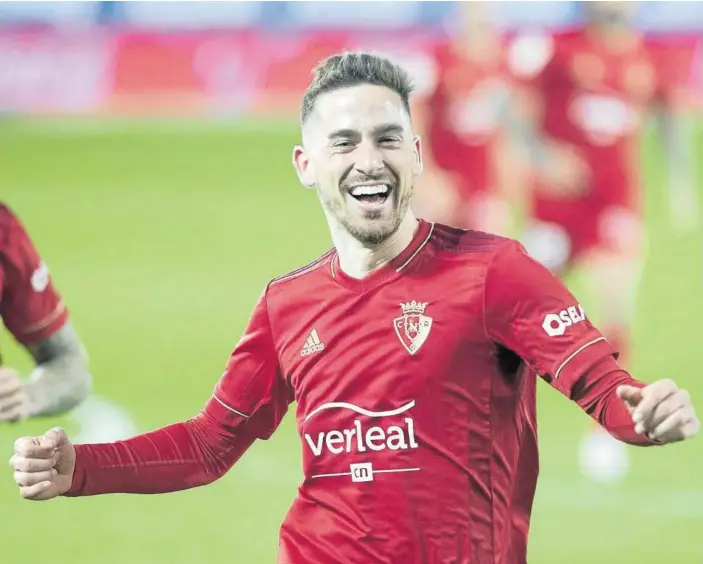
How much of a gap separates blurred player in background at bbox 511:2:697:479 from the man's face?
17.4ft

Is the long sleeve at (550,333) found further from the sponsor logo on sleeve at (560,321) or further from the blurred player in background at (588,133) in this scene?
the blurred player in background at (588,133)

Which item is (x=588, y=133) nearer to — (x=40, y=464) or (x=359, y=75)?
(x=359, y=75)

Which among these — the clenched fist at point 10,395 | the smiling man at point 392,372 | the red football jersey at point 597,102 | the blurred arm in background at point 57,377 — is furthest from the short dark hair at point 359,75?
the red football jersey at point 597,102

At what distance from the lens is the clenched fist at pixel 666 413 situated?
7.88ft

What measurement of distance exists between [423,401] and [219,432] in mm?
546

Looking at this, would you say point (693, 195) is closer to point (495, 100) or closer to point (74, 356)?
point (495, 100)

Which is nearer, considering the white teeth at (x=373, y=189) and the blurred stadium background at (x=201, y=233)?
the white teeth at (x=373, y=189)

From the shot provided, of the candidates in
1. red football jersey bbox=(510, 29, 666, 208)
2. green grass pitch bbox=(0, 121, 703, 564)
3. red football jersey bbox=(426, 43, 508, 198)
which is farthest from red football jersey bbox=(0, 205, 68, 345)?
red football jersey bbox=(426, 43, 508, 198)

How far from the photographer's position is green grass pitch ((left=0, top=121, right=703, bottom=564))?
6.71 meters

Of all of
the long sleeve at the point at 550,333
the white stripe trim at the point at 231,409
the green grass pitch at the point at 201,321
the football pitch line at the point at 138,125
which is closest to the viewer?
the long sleeve at the point at 550,333

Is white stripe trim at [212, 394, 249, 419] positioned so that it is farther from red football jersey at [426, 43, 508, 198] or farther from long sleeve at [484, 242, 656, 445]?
red football jersey at [426, 43, 508, 198]

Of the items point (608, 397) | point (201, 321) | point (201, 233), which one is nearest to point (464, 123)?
point (201, 321)

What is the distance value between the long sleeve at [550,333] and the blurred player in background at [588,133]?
5370 millimetres

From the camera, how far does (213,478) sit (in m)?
3.16
